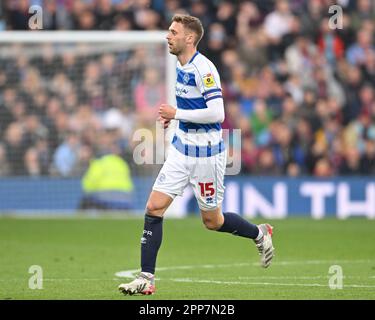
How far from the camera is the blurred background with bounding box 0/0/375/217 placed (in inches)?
779

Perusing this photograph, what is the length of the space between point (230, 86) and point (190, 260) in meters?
9.54

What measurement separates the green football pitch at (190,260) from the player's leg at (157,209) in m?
0.26

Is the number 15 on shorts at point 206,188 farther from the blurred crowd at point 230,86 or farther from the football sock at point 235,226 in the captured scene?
the blurred crowd at point 230,86

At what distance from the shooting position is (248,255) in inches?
534

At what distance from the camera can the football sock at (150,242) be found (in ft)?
31.0

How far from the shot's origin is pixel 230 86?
22.0 metres

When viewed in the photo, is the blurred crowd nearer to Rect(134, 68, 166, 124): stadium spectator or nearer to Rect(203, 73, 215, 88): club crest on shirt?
Rect(134, 68, 166, 124): stadium spectator

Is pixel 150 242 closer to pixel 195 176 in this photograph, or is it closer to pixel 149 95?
pixel 195 176

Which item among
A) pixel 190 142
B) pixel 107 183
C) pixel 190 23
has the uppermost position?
pixel 190 23

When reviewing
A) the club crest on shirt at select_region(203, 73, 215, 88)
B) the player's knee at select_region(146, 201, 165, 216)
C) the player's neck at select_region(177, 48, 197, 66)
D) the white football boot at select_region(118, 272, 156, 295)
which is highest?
the player's neck at select_region(177, 48, 197, 66)

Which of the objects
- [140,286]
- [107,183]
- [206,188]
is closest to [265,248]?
[206,188]

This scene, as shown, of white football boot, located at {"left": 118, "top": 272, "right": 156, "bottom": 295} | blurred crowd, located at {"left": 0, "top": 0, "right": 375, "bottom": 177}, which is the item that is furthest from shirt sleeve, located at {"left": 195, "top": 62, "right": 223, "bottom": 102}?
blurred crowd, located at {"left": 0, "top": 0, "right": 375, "bottom": 177}
